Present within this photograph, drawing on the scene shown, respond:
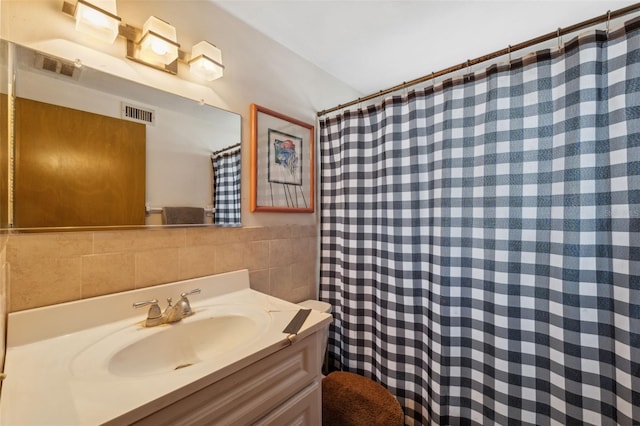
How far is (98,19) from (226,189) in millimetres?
717

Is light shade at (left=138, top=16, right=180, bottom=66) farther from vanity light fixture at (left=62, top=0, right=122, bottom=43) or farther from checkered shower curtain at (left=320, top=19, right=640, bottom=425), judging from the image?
checkered shower curtain at (left=320, top=19, right=640, bottom=425)

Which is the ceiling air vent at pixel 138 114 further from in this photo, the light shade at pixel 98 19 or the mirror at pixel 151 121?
the light shade at pixel 98 19

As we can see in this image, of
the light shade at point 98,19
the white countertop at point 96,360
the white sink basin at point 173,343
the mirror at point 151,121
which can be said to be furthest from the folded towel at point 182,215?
the light shade at point 98,19

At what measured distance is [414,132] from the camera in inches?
51.6

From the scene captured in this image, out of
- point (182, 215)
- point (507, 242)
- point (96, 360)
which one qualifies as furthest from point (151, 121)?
point (507, 242)

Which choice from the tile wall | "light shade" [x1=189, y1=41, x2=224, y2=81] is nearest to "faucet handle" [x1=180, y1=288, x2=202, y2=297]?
the tile wall

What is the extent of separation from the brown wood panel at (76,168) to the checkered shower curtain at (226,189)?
288mm

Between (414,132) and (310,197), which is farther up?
(414,132)

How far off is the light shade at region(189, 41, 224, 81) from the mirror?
0.13 m

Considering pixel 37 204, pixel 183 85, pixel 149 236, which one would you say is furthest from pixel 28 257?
pixel 183 85

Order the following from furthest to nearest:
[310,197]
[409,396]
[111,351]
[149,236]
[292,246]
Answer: [310,197] < [292,246] < [409,396] < [149,236] < [111,351]

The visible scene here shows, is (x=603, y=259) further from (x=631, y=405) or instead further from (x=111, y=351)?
(x=111, y=351)

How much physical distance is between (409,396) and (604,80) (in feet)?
5.16

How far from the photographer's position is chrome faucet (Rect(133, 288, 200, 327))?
876mm
